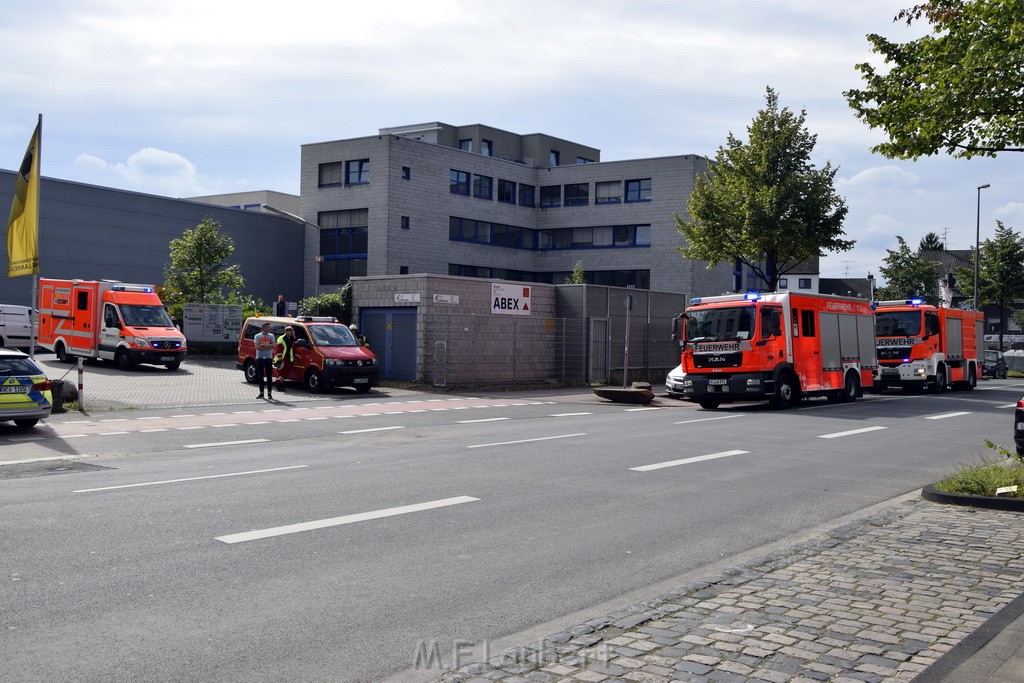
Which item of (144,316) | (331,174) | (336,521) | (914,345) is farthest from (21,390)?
(331,174)

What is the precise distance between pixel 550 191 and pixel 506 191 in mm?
3610

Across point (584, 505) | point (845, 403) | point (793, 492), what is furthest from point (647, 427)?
point (845, 403)

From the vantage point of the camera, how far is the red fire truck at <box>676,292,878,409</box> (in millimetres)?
22969

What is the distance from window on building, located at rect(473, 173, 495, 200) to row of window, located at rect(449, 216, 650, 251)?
1.62 m

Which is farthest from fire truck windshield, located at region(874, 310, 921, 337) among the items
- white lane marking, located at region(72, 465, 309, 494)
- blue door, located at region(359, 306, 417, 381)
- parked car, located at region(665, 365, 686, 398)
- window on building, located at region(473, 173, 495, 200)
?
window on building, located at region(473, 173, 495, 200)

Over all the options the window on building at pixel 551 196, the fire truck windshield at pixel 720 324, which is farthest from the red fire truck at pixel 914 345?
the window on building at pixel 551 196

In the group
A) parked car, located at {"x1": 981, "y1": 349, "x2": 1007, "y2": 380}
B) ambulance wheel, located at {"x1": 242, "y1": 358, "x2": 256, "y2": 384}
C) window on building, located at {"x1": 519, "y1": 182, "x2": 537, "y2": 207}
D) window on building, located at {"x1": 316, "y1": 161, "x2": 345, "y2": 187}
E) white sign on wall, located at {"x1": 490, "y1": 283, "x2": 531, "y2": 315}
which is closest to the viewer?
ambulance wheel, located at {"x1": 242, "y1": 358, "x2": 256, "y2": 384}

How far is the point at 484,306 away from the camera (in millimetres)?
30500

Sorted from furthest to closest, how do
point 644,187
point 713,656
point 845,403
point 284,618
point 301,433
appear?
point 644,187
point 845,403
point 301,433
point 284,618
point 713,656

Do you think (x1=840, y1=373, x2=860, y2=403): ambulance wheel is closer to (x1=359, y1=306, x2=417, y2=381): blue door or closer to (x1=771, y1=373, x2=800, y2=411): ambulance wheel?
(x1=771, y1=373, x2=800, y2=411): ambulance wheel

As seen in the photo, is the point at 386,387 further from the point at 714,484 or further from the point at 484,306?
the point at 714,484

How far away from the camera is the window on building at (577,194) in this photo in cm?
6275

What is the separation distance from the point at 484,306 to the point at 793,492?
20.6 metres

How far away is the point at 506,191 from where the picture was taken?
6253 centimetres
